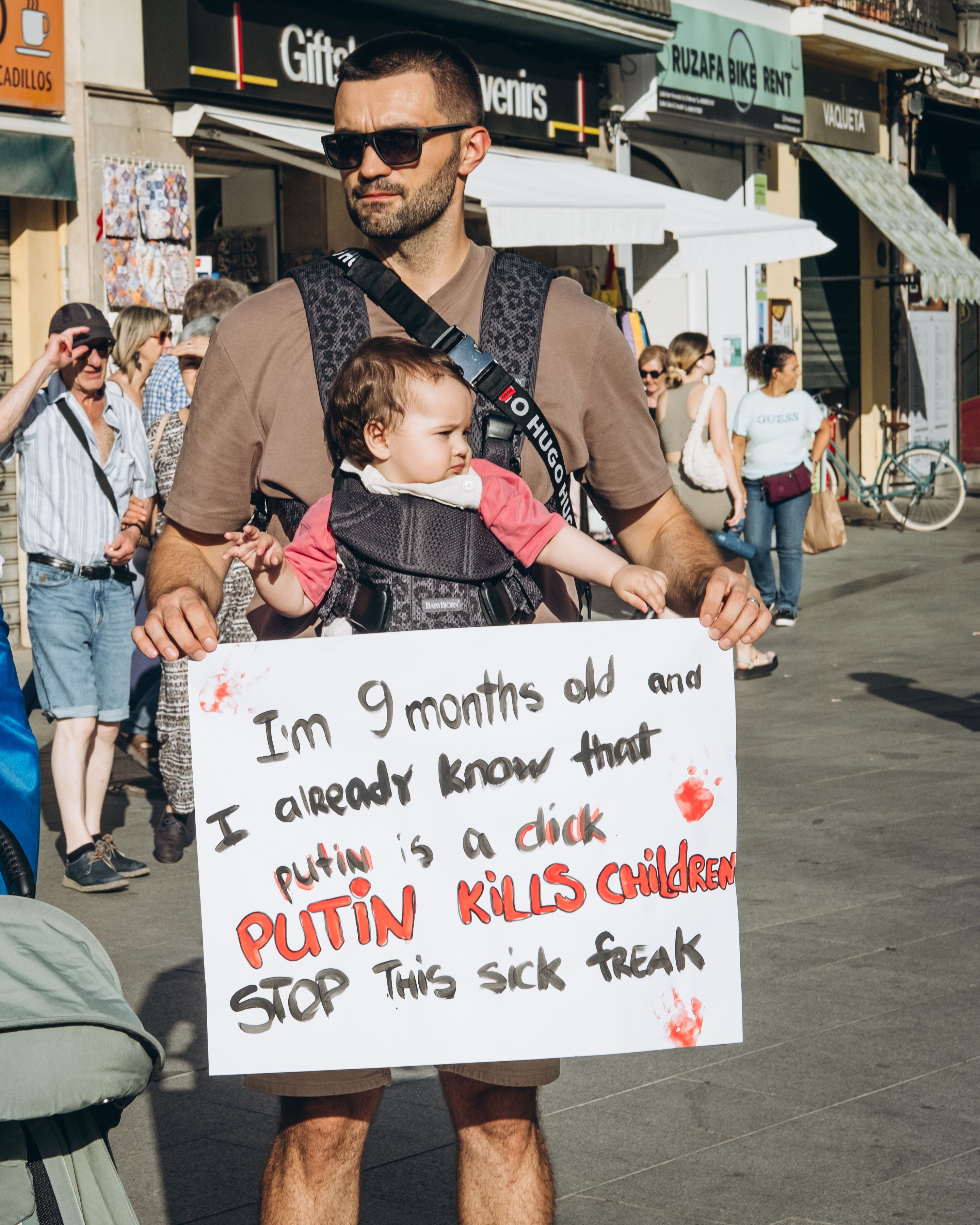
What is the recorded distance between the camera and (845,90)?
21.8 meters

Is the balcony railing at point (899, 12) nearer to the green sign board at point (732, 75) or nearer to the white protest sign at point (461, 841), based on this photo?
the green sign board at point (732, 75)

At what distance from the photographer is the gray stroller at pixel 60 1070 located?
1902 mm

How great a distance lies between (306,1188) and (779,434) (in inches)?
381

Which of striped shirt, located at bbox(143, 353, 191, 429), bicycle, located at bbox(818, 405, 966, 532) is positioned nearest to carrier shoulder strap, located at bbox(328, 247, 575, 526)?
striped shirt, located at bbox(143, 353, 191, 429)

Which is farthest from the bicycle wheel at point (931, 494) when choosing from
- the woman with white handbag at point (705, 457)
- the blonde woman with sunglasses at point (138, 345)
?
the blonde woman with sunglasses at point (138, 345)

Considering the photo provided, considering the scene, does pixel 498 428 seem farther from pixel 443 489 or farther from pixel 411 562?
pixel 411 562

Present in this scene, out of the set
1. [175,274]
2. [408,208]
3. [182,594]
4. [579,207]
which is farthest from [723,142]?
[182,594]

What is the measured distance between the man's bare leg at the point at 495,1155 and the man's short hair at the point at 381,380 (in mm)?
1020

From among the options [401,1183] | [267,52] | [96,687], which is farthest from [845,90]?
[401,1183]

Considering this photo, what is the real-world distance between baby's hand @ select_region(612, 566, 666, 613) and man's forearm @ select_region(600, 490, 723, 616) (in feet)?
0.28

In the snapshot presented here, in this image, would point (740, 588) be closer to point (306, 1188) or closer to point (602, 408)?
point (602, 408)

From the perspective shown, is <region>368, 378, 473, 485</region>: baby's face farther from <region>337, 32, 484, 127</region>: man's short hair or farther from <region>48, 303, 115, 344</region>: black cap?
<region>48, 303, 115, 344</region>: black cap

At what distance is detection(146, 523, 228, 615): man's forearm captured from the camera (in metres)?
2.73

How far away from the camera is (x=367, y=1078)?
267cm
